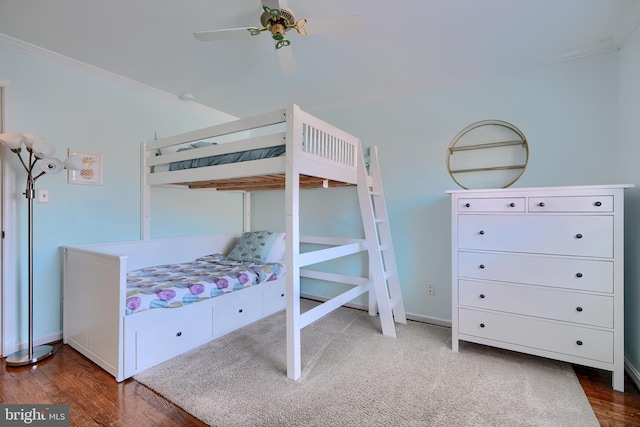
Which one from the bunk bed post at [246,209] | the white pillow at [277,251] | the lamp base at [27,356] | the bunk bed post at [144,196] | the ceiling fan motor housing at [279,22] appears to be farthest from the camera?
the bunk bed post at [246,209]

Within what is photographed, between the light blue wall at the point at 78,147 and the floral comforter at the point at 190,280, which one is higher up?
the light blue wall at the point at 78,147

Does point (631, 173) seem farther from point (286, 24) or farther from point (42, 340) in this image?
point (42, 340)

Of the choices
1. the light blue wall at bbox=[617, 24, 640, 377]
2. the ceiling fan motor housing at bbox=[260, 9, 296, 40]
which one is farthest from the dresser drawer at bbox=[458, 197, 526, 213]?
the ceiling fan motor housing at bbox=[260, 9, 296, 40]

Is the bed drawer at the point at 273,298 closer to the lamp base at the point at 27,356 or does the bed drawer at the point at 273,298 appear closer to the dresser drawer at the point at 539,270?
the lamp base at the point at 27,356

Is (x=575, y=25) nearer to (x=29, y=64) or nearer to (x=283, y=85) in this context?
(x=283, y=85)

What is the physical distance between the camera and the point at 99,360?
6.61 ft

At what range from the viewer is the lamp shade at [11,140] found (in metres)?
1.95

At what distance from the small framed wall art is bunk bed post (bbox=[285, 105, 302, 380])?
196cm

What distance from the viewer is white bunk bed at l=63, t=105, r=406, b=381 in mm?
1890

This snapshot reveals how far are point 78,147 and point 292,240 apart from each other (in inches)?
85.4

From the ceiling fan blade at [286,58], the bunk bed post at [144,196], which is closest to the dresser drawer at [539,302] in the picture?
the ceiling fan blade at [286,58]

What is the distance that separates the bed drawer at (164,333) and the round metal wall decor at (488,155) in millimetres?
2586

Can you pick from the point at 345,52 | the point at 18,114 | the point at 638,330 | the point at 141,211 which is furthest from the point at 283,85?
the point at 638,330

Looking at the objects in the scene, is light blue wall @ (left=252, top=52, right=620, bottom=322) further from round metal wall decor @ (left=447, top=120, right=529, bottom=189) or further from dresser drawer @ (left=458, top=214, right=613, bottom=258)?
dresser drawer @ (left=458, top=214, right=613, bottom=258)
